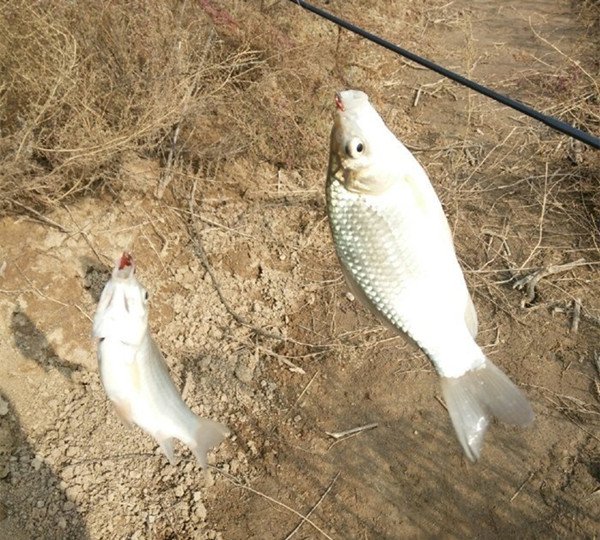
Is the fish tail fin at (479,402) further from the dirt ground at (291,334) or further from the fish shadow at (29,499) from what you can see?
the fish shadow at (29,499)

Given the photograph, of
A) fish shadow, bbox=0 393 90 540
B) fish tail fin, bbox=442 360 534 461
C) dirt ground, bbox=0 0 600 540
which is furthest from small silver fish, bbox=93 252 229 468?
fish shadow, bbox=0 393 90 540

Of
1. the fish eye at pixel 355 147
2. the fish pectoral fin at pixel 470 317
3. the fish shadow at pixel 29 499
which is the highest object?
the fish eye at pixel 355 147

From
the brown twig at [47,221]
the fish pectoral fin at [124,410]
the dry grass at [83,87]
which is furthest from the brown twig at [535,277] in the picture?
the brown twig at [47,221]

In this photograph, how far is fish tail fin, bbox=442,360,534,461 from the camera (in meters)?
1.80

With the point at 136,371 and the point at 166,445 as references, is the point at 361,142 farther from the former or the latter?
the point at 166,445

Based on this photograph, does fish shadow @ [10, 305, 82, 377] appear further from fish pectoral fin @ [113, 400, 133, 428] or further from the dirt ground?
fish pectoral fin @ [113, 400, 133, 428]

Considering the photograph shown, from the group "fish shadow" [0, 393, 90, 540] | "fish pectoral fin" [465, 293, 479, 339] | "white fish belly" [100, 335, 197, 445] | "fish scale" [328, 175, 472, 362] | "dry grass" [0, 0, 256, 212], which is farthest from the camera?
"dry grass" [0, 0, 256, 212]

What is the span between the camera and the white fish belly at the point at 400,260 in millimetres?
1706

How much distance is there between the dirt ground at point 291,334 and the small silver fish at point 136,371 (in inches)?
49.3

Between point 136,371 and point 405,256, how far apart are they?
1167 mm

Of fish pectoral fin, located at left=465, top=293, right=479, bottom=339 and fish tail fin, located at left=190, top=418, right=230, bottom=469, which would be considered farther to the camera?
fish tail fin, located at left=190, top=418, right=230, bottom=469

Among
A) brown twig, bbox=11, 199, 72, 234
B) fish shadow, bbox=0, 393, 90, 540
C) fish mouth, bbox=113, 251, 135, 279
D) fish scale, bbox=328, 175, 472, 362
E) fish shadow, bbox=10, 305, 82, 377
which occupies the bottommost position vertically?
fish shadow, bbox=0, 393, 90, 540

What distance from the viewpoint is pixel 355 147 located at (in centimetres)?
163

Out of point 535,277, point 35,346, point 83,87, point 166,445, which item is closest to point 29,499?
point 35,346
